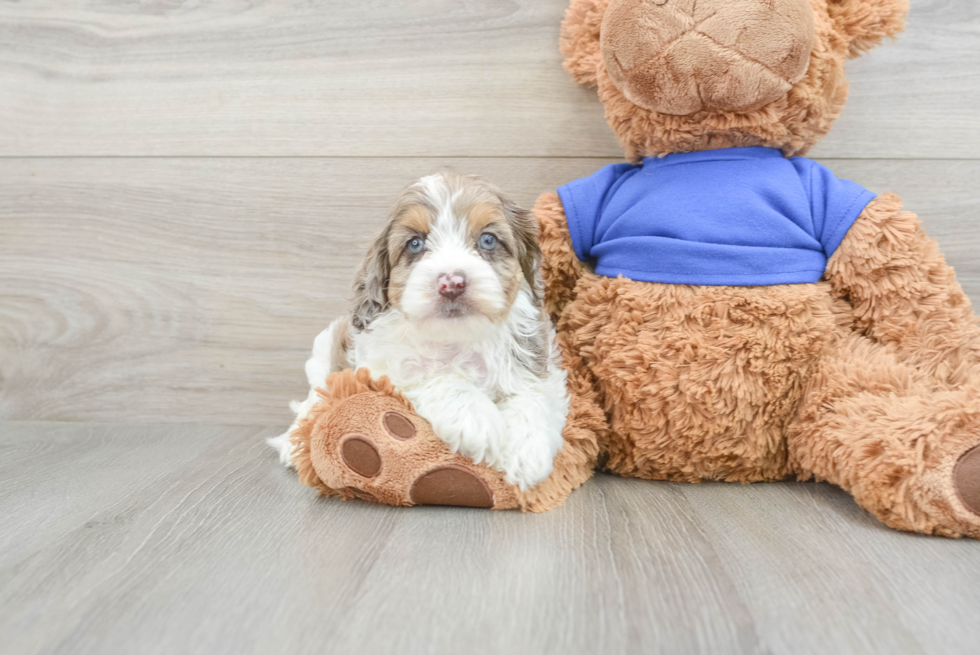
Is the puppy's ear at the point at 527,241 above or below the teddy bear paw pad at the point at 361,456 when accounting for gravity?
above

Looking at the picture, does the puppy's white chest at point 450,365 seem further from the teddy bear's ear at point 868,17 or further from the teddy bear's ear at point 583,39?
the teddy bear's ear at point 868,17

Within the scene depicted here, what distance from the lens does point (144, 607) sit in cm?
103

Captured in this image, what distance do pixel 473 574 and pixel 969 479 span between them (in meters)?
0.87

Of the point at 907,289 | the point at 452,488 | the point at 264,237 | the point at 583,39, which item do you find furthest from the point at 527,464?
the point at 264,237

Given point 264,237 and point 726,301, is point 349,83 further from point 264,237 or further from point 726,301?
point 726,301

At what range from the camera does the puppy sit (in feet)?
4.39

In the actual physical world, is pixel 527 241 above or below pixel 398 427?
above

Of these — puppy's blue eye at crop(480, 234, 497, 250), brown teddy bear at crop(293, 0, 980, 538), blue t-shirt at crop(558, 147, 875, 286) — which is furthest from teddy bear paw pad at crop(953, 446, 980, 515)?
puppy's blue eye at crop(480, 234, 497, 250)

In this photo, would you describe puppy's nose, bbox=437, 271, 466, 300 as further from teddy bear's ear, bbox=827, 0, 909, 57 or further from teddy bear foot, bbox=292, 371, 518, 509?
teddy bear's ear, bbox=827, 0, 909, 57

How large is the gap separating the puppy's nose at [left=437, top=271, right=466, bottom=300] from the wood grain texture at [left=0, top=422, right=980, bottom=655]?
1.45 ft

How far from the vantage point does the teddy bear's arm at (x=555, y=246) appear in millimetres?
1657

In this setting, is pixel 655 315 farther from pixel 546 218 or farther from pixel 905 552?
pixel 905 552

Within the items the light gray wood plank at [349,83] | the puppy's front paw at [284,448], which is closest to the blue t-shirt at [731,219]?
the light gray wood plank at [349,83]

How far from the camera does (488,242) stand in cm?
143
